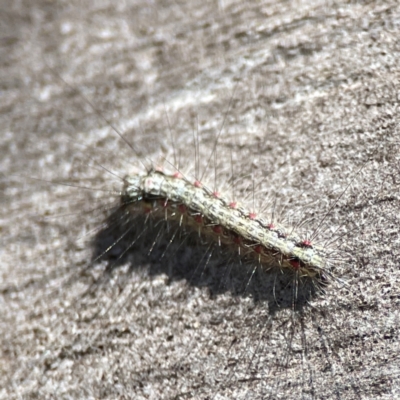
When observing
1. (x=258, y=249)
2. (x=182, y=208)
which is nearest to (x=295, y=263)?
(x=258, y=249)

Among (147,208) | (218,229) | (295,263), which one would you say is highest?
(147,208)

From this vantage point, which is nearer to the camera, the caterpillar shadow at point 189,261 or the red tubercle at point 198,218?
the caterpillar shadow at point 189,261

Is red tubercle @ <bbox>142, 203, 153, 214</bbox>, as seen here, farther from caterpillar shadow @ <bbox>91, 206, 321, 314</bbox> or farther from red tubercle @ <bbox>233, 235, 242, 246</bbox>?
red tubercle @ <bbox>233, 235, 242, 246</bbox>

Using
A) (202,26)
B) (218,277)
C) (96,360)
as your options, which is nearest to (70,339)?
(96,360)

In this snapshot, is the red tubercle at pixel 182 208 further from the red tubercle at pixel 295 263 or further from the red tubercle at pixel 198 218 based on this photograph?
the red tubercle at pixel 295 263

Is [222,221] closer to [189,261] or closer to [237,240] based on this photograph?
[237,240]

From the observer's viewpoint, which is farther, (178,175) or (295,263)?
(178,175)

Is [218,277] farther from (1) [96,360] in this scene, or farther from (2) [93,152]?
(2) [93,152]

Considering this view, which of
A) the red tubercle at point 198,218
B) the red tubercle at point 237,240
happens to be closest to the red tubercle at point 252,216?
the red tubercle at point 237,240
